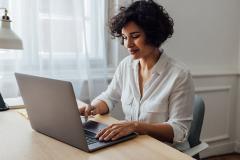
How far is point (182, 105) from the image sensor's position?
1.39m

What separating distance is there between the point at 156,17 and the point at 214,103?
4.93 feet

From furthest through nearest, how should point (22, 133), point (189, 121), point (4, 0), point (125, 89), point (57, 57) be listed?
point (57, 57) < point (4, 0) < point (125, 89) < point (189, 121) < point (22, 133)

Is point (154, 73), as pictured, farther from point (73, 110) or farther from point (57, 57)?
point (57, 57)

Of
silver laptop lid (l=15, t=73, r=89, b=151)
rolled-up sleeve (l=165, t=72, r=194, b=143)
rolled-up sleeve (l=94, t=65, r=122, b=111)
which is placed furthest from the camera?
rolled-up sleeve (l=94, t=65, r=122, b=111)

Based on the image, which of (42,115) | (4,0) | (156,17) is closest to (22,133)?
(42,115)

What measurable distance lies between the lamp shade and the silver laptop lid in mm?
329

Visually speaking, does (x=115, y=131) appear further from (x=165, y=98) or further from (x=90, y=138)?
(x=165, y=98)

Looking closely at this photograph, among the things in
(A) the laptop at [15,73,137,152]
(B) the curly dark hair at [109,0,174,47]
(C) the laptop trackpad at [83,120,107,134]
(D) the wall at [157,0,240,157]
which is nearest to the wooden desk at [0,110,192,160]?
(A) the laptop at [15,73,137,152]

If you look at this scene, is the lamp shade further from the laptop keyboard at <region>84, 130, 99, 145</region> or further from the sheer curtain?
the laptop keyboard at <region>84, 130, 99, 145</region>

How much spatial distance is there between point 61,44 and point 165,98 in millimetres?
876

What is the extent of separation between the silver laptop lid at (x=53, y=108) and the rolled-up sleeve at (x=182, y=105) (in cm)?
50

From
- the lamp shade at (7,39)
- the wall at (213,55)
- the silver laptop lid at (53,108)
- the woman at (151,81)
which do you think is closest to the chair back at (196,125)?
the woman at (151,81)

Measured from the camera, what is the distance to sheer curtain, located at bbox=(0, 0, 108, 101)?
6.15 feet

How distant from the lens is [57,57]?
200cm
